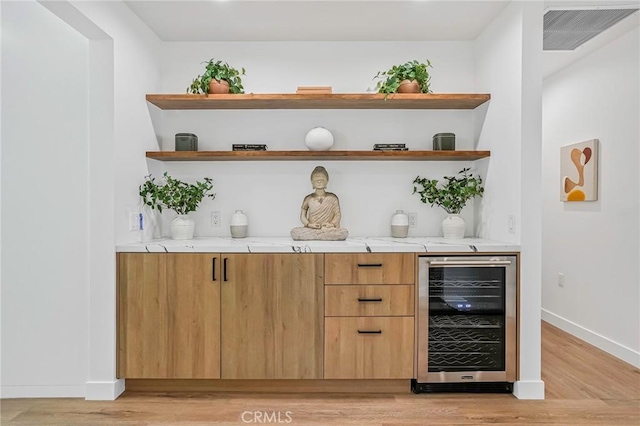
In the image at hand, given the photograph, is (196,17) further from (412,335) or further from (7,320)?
Result: (412,335)

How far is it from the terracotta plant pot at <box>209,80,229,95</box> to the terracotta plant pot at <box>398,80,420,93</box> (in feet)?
4.16

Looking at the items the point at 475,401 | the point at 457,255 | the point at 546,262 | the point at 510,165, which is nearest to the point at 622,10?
the point at 510,165

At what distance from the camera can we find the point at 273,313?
2617mm

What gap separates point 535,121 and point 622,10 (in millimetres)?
1038

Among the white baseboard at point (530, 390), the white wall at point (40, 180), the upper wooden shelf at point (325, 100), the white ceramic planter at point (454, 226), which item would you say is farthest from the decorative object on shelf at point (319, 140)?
the white baseboard at point (530, 390)

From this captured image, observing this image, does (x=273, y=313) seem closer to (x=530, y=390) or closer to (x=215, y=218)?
(x=215, y=218)

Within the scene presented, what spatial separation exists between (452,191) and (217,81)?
6.19 ft

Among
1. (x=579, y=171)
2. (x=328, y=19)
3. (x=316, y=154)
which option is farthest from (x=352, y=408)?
(x=579, y=171)

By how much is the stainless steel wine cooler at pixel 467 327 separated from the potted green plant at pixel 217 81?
1.81 meters

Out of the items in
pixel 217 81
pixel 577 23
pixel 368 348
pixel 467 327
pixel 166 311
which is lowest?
pixel 368 348

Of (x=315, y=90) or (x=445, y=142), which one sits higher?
(x=315, y=90)

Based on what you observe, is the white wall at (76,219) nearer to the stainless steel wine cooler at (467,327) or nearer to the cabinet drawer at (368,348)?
the cabinet drawer at (368,348)

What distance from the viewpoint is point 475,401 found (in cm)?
256

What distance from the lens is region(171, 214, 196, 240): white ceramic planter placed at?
301 cm
